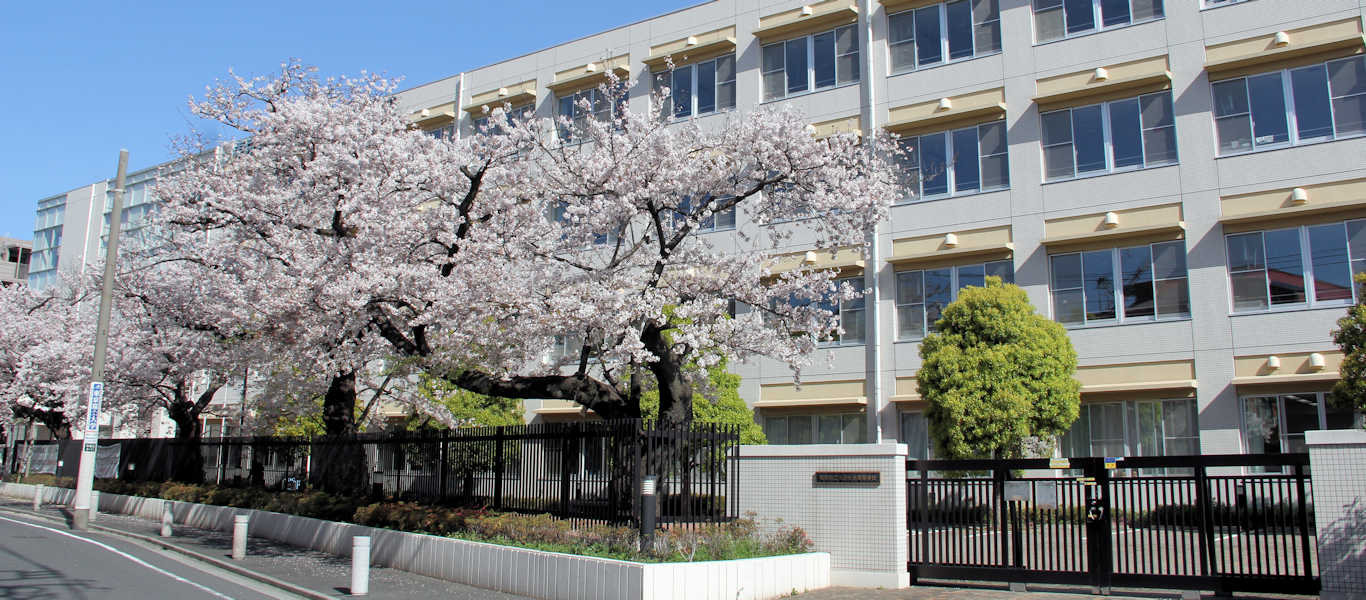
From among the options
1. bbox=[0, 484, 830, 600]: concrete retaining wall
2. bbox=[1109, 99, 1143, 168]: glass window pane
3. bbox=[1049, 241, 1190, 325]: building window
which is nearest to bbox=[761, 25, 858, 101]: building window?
bbox=[1109, 99, 1143, 168]: glass window pane

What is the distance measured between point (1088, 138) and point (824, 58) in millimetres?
8049

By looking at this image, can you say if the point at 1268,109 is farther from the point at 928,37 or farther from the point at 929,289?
the point at 929,289

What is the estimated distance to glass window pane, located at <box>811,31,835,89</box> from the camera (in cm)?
2817

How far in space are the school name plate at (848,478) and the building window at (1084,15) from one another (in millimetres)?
16115

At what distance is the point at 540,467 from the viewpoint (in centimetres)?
1477

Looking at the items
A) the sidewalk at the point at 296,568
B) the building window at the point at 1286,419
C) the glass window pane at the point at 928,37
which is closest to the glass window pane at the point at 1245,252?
the building window at the point at 1286,419

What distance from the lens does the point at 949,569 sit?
13398 millimetres

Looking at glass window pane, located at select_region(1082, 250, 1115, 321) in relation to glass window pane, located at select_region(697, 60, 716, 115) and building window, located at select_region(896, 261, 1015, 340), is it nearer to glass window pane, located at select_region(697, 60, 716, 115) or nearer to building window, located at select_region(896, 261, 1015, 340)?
building window, located at select_region(896, 261, 1015, 340)

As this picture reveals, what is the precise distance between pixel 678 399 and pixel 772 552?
3257 mm

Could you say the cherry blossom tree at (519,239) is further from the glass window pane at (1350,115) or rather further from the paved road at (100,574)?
the glass window pane at (1350,115)

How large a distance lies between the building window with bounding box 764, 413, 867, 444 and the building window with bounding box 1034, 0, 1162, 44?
448 inches

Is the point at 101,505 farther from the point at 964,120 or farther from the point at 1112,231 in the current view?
the point at 1112,231

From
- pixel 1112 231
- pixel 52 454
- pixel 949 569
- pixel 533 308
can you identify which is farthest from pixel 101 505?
pixel 1112 231

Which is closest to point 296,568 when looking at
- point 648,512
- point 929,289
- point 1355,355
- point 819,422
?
point 648,512
